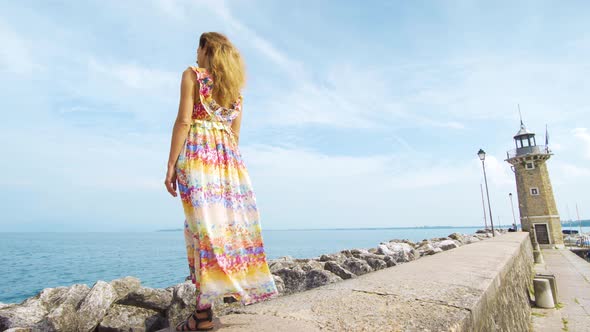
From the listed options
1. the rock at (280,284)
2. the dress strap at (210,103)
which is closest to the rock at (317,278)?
the rock at (280,284)

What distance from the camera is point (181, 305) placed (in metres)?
3.44

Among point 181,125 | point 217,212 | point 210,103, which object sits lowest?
point 217,212

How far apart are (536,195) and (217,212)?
3284 cm

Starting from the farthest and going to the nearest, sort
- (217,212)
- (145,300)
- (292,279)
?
1. (292,279)
2. (145,300)
3. (217,212)

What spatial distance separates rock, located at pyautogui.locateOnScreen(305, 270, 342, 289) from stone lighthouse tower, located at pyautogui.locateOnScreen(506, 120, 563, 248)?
28.0 metres

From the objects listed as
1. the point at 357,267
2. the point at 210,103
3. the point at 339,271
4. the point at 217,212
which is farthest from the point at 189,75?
the point at 357,267

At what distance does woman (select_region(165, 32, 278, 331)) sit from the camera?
1.74 metres

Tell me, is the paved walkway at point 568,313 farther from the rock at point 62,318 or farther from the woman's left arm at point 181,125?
the rock at point 62,318

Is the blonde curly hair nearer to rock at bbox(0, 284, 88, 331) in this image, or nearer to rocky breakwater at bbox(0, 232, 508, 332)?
rocky breakwater at bbox(0, 232, 508, 332)

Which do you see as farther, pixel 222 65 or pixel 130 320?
pixel 130 320

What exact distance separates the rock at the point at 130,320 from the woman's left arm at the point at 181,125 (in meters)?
2.18

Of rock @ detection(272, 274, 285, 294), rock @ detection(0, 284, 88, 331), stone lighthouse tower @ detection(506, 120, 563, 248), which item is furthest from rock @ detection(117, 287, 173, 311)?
stone lighthouse tower @ detection(506, 120, 563, 248)

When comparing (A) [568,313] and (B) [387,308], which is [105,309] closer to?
(B) [387,308]

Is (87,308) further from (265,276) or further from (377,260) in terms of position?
(377,260)
